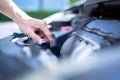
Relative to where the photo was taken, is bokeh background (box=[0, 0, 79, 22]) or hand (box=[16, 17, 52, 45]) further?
bokeh background (box=[0, 0, 79, 22])

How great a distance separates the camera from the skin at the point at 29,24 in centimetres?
176

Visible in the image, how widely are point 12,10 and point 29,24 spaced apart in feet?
0.49

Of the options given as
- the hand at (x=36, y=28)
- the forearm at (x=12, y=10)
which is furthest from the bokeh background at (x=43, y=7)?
the hand at (x=36, y=28)

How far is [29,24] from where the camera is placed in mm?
1804

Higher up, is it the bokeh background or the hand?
the bokeh background

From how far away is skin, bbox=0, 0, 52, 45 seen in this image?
1.76m

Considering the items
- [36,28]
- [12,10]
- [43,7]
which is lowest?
[36,28]

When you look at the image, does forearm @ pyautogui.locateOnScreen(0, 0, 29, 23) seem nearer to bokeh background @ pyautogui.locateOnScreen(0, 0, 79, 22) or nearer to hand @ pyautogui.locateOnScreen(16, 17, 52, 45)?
hand @ pyautogui.locateOnScreen(16, 17, 52, 45)

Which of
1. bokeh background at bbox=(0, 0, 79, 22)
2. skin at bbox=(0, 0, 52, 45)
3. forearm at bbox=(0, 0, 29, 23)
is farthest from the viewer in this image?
bokeh background at bbox=(0, 0, 79, 22)

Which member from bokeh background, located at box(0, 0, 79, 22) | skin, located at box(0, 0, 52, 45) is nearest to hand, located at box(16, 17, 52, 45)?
skin, located at box(0, 0, 52, 45)

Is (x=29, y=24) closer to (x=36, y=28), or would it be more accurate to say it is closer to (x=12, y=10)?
(x=36, y=28)

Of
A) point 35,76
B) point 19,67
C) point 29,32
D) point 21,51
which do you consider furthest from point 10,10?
point 35,76

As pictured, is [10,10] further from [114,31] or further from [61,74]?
[61,74]

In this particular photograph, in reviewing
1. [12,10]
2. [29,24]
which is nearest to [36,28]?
[29,24]
